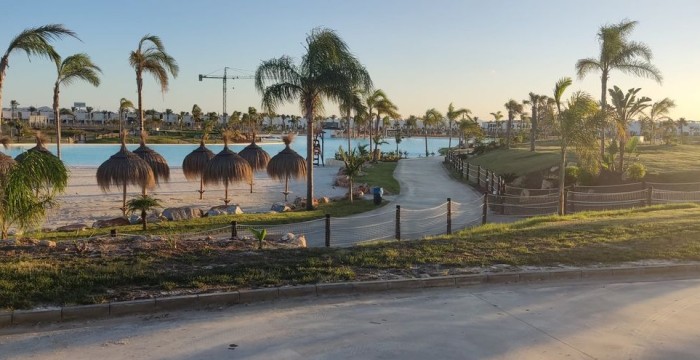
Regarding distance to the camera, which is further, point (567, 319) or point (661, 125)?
point (661, 125)

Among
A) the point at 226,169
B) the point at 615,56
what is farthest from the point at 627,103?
the point at 226,169

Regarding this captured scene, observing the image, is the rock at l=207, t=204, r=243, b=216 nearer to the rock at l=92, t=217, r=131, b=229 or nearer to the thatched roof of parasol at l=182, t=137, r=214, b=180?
the rock at l=92, t=217, r=131, b=229

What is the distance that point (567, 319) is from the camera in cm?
661

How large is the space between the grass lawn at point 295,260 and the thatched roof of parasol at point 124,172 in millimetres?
11797

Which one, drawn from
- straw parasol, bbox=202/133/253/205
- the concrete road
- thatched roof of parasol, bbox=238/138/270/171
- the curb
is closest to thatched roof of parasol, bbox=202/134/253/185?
straw parasol, bbox=202/133/253/205

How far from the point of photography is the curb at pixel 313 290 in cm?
621

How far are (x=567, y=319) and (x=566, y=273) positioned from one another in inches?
86.2

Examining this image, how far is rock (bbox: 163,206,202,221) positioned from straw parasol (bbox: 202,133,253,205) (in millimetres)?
5149

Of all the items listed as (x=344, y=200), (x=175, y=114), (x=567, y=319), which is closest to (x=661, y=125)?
(x=344, y=200)

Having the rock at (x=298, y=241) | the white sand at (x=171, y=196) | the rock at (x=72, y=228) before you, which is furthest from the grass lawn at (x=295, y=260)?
the white sand at (x=171, y=196)

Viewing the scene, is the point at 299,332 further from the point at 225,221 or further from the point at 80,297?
the point at 225,221

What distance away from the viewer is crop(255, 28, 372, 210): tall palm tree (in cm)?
2044

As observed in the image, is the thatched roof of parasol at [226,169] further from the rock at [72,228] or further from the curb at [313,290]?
the curb at [313,290]

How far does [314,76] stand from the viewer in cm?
2078
